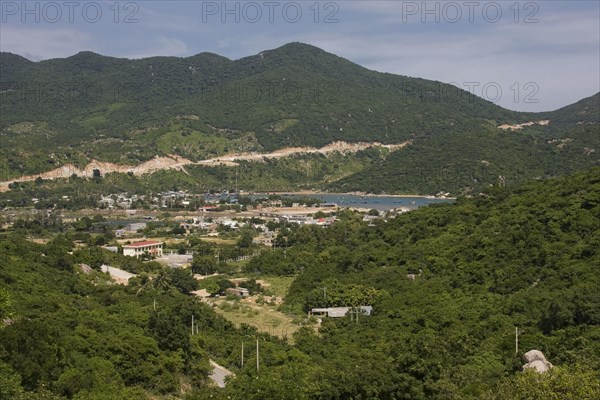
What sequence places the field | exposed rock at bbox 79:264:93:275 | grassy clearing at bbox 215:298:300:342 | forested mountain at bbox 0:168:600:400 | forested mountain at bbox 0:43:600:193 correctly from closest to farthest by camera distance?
forested mountain at bbox 0:168:600:400 → grassy clearing at bbox 215:298:300:342 → the field → exposed rock at bbox 79:264:93:275 → forested mountain at bbox 0:43:600:193

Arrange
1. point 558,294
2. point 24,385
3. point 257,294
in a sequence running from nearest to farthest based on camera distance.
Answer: point 24,385
point 558,294
point 257,294

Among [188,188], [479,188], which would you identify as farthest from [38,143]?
[479,188]

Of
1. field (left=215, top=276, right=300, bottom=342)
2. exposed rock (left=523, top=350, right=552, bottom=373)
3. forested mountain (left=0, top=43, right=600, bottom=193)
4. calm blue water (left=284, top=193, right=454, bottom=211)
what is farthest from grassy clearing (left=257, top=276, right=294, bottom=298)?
forested mountain (left=0, top=43, right=600, bottom=193)

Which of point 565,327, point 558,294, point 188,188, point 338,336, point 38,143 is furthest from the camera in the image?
point 38,143

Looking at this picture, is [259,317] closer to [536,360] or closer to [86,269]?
[86,269]

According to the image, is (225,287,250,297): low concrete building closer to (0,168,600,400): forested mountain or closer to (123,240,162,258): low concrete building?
(0,168,600,400): forested mountain

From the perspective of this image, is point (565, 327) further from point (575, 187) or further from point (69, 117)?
point (69, 117)

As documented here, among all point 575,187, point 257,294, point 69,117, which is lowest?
point 257,294
